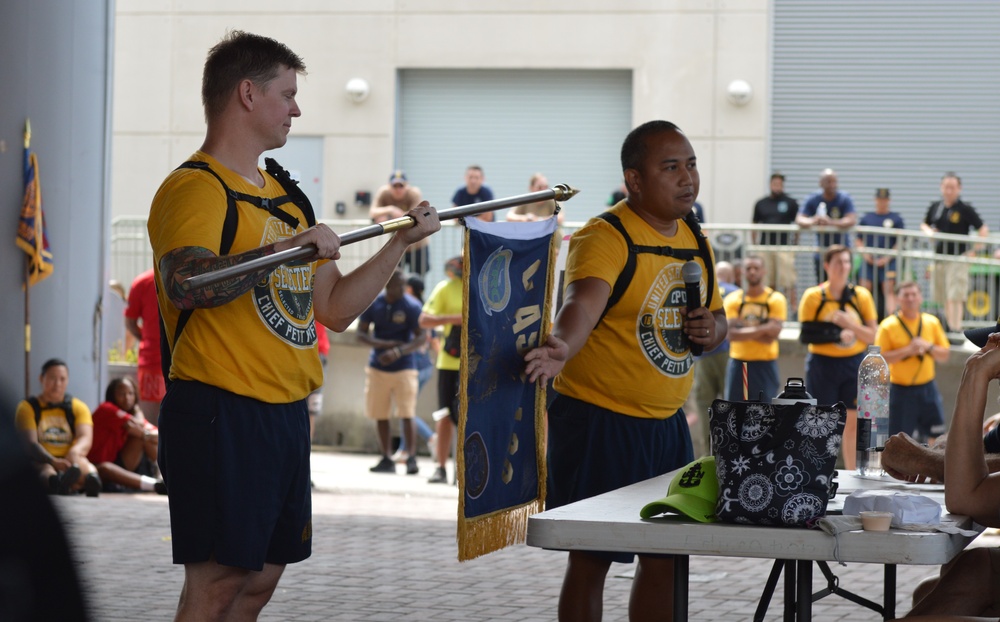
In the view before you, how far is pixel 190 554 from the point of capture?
154 inches

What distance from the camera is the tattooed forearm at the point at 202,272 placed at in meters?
3.81

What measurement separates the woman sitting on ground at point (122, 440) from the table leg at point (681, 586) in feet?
28.6

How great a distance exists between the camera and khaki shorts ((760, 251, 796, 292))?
654 inches

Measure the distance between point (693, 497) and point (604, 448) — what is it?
1609 mm

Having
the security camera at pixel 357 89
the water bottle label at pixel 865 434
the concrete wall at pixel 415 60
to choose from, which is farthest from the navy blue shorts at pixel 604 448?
the security camera at pixel 357 89

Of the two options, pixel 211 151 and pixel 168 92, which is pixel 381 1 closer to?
pixel 168 92

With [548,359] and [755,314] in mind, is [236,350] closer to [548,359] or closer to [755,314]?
[548,359]

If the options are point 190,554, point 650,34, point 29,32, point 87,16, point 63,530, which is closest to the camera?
point 63,530

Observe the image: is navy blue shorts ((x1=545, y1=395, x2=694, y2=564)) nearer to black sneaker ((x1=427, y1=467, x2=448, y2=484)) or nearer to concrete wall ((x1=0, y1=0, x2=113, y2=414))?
concrete wall ((x1=0, y1=0, x2=113, y2=414))

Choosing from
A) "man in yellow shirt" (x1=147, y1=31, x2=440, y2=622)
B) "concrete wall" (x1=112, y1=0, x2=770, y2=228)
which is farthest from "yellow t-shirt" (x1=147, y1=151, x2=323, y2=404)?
"concrete wall" (x1=112, y1=0, x2=770, y2=228)

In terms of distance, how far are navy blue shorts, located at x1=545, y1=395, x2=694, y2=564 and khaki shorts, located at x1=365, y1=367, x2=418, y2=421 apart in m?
9.03

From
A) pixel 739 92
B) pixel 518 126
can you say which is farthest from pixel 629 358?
pixel 518 126

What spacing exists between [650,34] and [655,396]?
16.8 metres

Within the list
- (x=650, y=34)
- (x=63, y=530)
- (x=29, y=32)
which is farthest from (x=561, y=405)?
(x=650, y=34)
